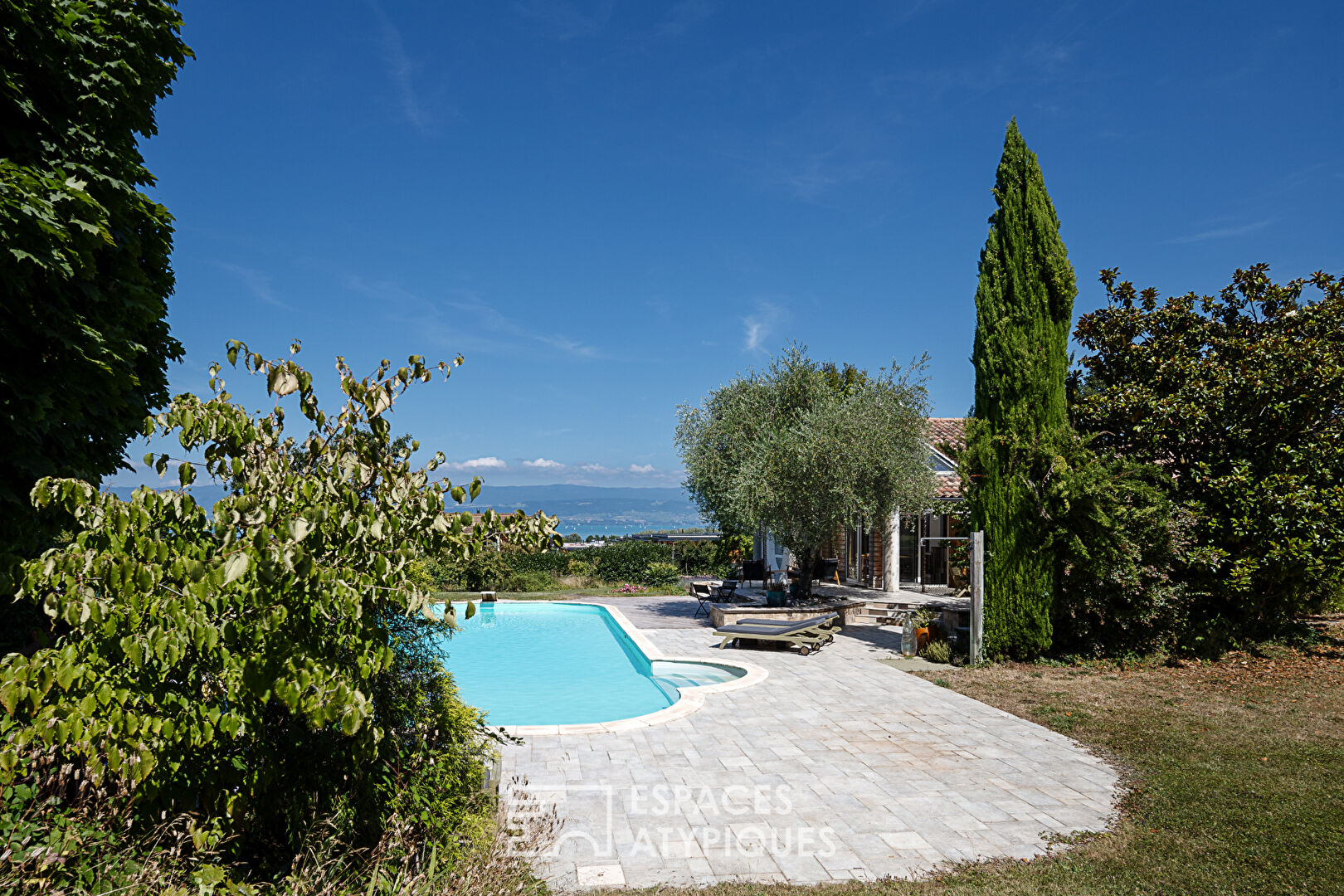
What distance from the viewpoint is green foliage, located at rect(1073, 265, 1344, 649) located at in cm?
1077

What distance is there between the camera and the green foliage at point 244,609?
264cm

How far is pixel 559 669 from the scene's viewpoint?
50.0 ft

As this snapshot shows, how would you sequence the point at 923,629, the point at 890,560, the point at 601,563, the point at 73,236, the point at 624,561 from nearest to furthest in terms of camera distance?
the point at 73,236 → the point at 923,629 → the point at 890,560 → the point at 624,561 → the point at 601,563

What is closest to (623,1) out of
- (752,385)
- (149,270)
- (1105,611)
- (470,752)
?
(752,385)

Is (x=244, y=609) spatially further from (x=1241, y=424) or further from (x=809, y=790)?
(x=1241, y=424)

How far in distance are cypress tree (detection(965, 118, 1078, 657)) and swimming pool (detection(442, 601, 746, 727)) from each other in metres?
4.55

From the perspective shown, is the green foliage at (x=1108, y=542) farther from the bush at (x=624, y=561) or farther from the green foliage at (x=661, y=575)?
the bush at (x=624, y=561)

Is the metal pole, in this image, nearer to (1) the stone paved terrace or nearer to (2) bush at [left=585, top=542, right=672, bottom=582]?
(1) the stone paved terrace

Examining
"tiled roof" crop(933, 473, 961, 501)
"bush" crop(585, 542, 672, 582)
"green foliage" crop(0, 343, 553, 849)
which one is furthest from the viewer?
"bush" crop(585, 542, 672, 582)

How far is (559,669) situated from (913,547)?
12245mm

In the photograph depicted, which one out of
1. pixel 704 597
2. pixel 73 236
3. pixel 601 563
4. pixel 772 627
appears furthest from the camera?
pixel 601 563

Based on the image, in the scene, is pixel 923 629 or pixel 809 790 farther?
pixel 923 629

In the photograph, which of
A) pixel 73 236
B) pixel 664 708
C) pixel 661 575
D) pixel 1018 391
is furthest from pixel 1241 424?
pixel 661 575

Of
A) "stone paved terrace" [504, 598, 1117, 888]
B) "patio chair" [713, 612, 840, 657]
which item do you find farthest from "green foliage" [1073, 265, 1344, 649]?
"patio chair" [713, 612, 840, 657]
